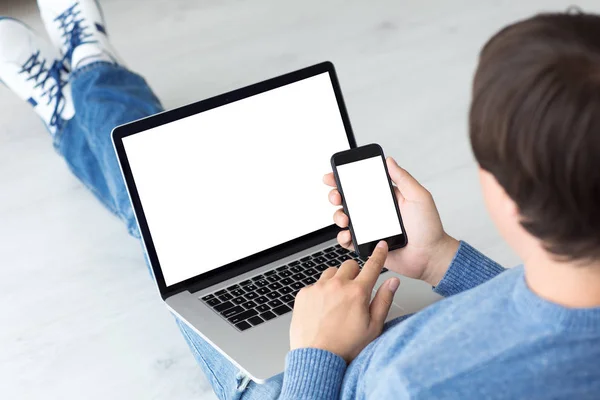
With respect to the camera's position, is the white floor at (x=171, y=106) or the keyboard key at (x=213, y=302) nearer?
the keyboard key at (x=213, y=302)

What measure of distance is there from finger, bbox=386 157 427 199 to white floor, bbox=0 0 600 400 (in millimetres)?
559

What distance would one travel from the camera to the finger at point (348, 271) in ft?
2.83

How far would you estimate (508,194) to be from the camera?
543 mm

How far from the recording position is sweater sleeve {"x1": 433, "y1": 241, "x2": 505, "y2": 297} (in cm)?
90

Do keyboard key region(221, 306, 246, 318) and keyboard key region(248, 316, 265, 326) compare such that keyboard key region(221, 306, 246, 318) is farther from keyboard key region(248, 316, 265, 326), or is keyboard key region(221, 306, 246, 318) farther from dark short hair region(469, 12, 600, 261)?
dark short hair region(469, 12, 600, 261)

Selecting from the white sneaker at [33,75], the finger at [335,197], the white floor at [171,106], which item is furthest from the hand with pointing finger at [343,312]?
the white sneaker at [33,75]

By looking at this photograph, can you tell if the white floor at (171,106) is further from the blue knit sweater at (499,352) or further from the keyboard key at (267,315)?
the blue knit sweater at (499,352)

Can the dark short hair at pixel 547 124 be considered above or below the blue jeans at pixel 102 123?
above

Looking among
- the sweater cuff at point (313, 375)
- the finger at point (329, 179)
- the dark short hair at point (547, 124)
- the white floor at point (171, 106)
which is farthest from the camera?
the white floor at point (171, 106)

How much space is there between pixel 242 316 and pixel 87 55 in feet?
2.72

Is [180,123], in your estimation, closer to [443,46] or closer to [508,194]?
[508,194]

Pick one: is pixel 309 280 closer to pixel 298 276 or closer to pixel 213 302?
pixel 298 276

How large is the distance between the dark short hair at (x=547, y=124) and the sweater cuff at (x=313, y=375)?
0.96 ft

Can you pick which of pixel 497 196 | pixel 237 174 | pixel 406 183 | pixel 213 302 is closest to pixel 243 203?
pixel 237 174
